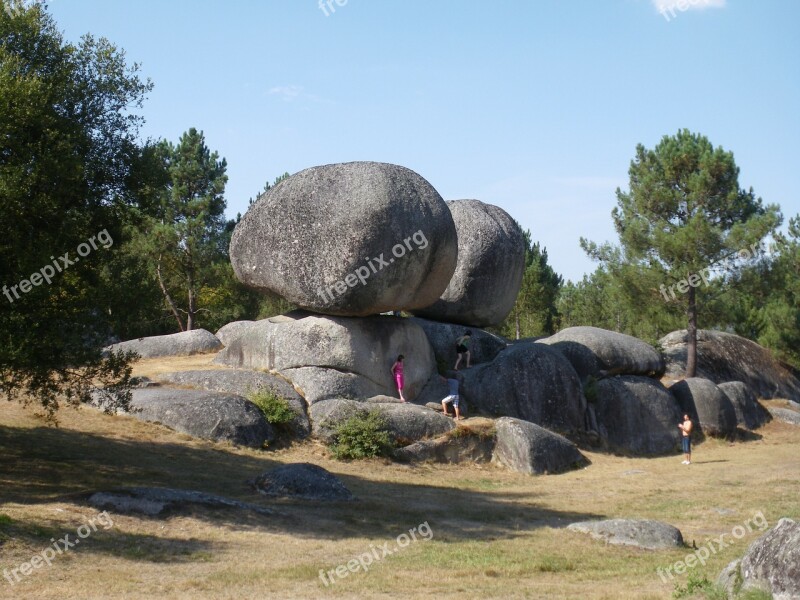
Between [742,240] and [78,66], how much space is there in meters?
25.1

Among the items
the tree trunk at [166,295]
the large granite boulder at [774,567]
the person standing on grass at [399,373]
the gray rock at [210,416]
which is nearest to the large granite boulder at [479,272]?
the person standing on grass at [399,373]

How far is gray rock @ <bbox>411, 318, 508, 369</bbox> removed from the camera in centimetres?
2858

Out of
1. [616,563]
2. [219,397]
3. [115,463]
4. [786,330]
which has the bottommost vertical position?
[616,563]

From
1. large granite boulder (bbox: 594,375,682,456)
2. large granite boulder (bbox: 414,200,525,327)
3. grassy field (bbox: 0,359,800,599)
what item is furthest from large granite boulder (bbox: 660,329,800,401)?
grassy field (bbox: 0,359,800,599)

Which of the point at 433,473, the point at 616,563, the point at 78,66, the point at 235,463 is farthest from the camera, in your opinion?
the point at 433,473

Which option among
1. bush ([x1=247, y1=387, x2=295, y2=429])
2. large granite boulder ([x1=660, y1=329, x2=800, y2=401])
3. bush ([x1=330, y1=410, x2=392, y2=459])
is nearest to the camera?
bush ([x1=330, y1=410, x2=392, y2=459])

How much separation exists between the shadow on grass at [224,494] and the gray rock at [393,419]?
59.6 inches

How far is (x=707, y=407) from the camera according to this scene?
99.7 feet

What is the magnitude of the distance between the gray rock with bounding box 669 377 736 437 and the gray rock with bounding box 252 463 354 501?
16.1 metres

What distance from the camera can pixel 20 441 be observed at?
64.8 ft

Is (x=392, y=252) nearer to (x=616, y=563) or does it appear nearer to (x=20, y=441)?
(x=20, y=441)

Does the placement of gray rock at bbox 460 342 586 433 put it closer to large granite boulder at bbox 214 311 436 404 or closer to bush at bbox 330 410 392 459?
large granite boulder at bbox 214 311 436 404

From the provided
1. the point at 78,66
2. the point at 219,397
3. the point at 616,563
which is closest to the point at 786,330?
the point at 219,397

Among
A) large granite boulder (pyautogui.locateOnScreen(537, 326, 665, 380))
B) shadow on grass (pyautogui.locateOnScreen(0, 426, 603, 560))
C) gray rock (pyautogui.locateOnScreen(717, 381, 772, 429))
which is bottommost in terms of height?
shadow on grass (pyautogui.locateOnScreen(0, 426, 603, 560))
